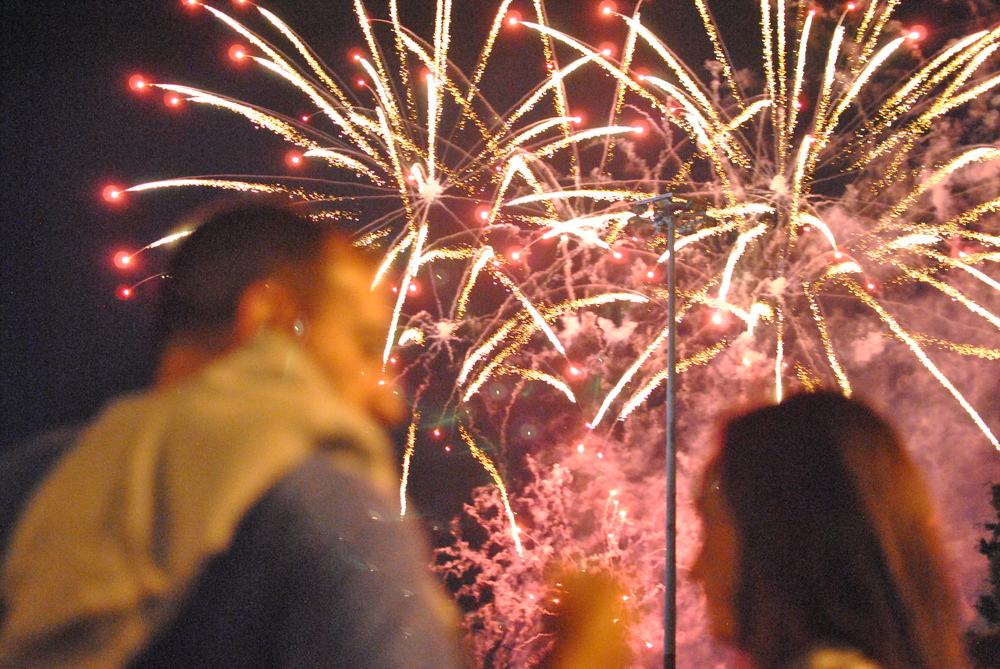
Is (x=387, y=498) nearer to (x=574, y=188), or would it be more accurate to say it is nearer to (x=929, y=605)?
(x=929, y=605)

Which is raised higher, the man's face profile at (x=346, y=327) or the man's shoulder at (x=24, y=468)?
the man's face profile at (x=346, y=327)

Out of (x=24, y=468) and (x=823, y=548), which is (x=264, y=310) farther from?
(x=823, y=548)

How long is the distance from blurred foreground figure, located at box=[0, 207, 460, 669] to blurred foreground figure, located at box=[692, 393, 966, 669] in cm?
123

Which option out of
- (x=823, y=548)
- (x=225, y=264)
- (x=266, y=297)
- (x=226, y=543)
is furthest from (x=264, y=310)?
(x=823, y=548)

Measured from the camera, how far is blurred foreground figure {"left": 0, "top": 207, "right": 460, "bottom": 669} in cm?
134

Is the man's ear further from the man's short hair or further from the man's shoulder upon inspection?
the man's shoulder

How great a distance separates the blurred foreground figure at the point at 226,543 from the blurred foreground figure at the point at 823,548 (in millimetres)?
1234

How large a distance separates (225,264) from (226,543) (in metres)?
0.66

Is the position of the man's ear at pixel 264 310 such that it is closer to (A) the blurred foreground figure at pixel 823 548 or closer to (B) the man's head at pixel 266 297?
(B) the man's head at pixel 266 297

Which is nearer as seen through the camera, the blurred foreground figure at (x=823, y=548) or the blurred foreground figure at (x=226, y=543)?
the blurred foreground figure at (x=226, y=543)

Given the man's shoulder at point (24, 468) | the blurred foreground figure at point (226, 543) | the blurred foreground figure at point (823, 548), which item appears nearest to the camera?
the blurred foreground figure at point (226, 543)

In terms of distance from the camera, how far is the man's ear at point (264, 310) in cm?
174

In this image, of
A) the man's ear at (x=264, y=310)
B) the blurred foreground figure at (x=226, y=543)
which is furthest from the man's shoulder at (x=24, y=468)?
the man's ear at (x=264, y=310)

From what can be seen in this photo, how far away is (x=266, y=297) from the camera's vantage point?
1785mm
